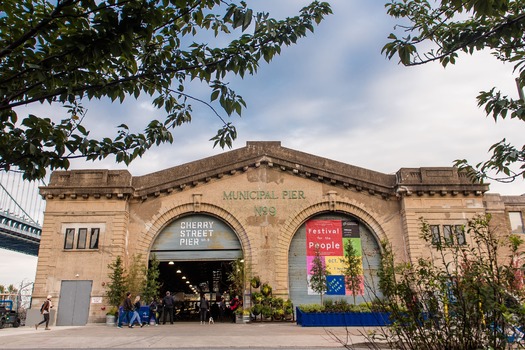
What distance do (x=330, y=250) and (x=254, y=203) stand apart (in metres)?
5.60

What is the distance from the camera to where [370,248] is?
27.3 metres

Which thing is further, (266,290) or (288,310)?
(266,290)

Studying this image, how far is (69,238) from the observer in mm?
26453

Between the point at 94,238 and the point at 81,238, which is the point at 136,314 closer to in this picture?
the point at 94,238

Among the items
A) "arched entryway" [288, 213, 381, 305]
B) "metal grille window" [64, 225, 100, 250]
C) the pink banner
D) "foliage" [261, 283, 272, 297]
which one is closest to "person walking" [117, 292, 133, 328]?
"metal grille window" [64, 225, 100, 250]

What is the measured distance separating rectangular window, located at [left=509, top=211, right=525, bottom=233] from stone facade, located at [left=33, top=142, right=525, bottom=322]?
0.48 meters

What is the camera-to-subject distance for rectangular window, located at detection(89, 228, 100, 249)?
2619 cm

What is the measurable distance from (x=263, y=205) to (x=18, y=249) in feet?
258

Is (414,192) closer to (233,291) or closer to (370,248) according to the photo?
(370,248)

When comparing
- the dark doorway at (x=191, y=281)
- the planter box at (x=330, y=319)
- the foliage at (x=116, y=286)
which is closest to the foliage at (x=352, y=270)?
the planter box at (x=330, y=319)

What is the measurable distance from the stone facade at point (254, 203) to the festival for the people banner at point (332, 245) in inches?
33.3

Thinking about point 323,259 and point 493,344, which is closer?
point 493,344

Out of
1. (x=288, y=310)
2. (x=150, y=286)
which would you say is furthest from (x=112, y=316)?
(x=288, y=310)

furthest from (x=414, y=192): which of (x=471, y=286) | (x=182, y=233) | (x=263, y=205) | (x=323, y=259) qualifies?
(x=471, y=286)
